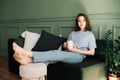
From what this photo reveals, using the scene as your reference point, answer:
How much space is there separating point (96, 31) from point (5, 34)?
283cm

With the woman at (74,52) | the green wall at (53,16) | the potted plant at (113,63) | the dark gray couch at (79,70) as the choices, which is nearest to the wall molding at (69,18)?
the green wall at (53,16)

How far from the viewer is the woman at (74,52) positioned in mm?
2043

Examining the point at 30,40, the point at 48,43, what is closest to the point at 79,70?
the point at 48,43

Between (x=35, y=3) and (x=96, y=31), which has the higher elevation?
(x=35, y=3)

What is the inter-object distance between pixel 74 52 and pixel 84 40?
0.73ft

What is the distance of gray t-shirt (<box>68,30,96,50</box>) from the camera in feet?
7.88

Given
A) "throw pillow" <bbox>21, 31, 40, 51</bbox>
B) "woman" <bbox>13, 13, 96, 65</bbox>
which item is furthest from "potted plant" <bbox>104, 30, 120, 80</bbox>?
"throw pillow" <bbox>21, 31, 40, 51</bbox>

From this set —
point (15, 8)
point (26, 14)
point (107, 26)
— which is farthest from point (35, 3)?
point (107, 26)

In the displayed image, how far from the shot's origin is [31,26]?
3971 mm

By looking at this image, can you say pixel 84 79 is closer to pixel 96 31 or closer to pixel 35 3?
pixel 96 31

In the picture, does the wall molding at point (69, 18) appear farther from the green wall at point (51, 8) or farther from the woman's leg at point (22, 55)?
the woman's leg at point (22, 55)

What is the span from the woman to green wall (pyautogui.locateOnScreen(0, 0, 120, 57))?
0.27 meters

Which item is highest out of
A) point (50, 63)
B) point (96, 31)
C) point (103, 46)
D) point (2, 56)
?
point (96, 31)

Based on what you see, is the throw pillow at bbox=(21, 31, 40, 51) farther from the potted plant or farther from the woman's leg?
the potted plant
